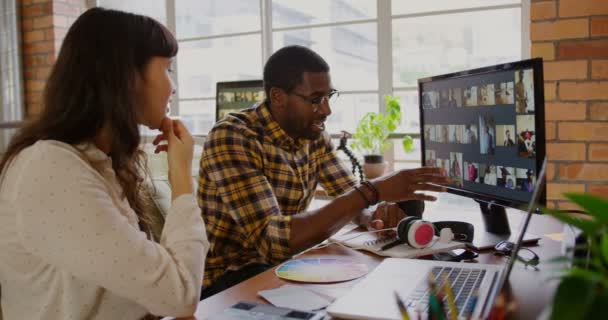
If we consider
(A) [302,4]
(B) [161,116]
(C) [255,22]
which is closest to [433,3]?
(A) [302,4]

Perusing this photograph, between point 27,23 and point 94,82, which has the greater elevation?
point 27,23

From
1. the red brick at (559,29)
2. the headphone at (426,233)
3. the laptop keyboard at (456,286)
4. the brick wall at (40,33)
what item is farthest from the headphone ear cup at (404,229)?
the brick wall at (40,33)

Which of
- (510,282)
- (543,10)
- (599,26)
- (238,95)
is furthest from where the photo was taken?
(238,95)

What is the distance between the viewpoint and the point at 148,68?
1.16 meters

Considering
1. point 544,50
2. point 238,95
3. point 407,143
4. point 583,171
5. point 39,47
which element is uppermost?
point 39,47

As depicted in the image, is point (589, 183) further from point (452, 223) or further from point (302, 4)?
point (302, 4)

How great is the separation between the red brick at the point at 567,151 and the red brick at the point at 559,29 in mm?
419

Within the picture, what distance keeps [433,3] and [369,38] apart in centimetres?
38

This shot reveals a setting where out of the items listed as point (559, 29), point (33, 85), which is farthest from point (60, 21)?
point (559, 29)

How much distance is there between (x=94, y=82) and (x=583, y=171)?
1939 millimetres

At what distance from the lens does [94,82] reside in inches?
43.4

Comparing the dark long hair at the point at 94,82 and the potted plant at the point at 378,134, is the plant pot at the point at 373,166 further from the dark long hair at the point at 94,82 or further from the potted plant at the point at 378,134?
the dark long hair at the point at 94,82

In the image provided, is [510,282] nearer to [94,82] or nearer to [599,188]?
[94,82]

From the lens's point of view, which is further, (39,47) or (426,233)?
(39,47)
